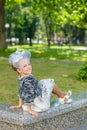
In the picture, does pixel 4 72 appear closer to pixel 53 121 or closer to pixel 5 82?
pixel 5 82

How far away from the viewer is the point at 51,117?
575 centimetres

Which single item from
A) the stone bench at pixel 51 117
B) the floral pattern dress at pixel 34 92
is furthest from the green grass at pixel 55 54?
the floral pattern dress at pixel 34 92

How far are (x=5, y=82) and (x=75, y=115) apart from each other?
380 cm

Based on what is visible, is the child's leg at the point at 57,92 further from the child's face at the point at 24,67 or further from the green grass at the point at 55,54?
the green grass at the point at 55,54

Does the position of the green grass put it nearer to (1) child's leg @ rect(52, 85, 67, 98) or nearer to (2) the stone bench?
(2) the stone bench

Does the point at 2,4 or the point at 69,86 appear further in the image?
the point at 2,4

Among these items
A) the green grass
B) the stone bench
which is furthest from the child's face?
the green grass

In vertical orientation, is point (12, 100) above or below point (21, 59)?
below

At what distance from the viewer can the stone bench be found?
17.4 feet

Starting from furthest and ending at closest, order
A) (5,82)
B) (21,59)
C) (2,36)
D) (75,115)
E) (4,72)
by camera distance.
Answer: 1. (2,36)
2. (4,72)
3. (5,82)
4. (75,115)
5. (21,59)

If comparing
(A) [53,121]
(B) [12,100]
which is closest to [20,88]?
(A) [53,121]

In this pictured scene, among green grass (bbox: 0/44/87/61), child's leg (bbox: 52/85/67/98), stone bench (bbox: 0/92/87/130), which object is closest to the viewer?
stone bench (bbox: 0/92/87/130)

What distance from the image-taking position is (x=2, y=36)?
69.3ft

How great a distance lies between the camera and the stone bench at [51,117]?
17.4 ft
